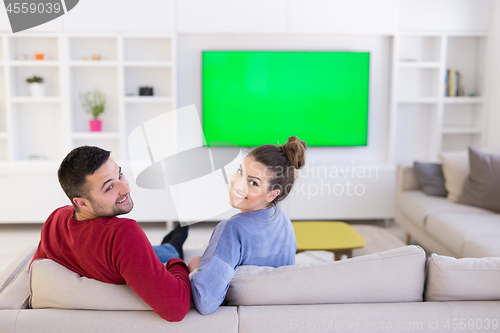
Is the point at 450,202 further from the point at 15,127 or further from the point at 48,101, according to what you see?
the point at 15,127

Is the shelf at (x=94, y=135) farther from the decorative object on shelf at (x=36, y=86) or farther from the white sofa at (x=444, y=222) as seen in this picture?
the white sofa at (x=444, y=222)

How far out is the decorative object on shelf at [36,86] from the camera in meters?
4.09

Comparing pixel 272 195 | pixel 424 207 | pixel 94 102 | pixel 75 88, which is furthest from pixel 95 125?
pixel 272 195

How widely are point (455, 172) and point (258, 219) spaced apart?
2.47 meters

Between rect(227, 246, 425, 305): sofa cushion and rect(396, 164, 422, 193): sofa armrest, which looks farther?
rect(396, 164, 422, 193): sofa armrest

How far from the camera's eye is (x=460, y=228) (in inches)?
108

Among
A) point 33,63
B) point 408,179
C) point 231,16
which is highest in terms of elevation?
point 231,16

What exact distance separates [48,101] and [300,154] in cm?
327

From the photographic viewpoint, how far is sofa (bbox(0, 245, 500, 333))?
1.16 m

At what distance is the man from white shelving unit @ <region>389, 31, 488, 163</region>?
3513 mm

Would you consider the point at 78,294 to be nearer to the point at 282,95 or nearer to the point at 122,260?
the point at 122,260

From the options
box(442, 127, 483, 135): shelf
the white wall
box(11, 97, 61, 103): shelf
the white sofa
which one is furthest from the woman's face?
the white wall

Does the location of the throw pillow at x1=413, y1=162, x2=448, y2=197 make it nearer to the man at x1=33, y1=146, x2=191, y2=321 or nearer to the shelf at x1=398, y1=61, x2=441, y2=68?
the shelf at x1=398, y1=61, x2=441, y2=68

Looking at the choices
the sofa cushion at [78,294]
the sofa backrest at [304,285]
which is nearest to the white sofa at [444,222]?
the sofa backrest at [304,285]
